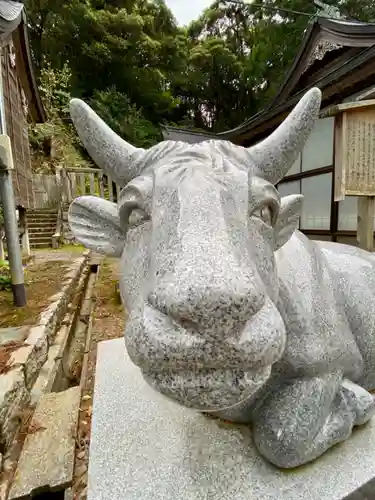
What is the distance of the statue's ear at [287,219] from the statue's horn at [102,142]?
0.62 m

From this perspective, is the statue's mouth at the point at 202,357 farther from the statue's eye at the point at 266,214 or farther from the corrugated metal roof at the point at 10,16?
the corrugated metal roof at the point at 10,16

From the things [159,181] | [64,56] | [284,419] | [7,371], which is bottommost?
[7,371]

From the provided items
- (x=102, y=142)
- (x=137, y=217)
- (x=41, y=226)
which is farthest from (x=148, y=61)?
(x=137, y=217)

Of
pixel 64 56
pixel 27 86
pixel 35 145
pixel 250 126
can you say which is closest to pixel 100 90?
pixel 64 56

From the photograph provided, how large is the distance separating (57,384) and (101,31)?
22174 millimetres

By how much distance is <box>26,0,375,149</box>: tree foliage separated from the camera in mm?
18750

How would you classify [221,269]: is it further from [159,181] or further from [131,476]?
[131,476]

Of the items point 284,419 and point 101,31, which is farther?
→ point 101,31

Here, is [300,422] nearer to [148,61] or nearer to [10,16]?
[10,16]

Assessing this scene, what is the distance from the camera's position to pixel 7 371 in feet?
8.72

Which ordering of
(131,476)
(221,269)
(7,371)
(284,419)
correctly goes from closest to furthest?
(221,269) < (284,419) < (131,476) < (7,371)

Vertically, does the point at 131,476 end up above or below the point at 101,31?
below

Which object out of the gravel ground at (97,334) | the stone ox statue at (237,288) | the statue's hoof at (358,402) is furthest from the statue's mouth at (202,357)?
the gravel ground at (97,334)

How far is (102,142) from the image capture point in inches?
49.0
